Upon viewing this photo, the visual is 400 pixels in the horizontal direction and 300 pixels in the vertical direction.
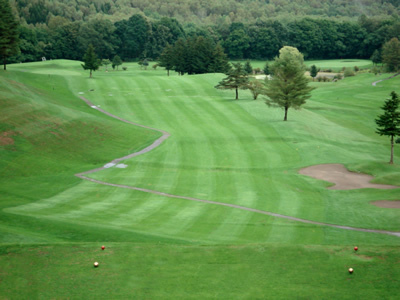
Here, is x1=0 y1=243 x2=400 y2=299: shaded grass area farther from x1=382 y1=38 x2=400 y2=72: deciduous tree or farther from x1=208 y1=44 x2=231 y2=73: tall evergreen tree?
x1=382 y1=38 x2=400 y2=72: deciduous tree

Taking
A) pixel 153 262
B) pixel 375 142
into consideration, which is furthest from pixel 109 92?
pixel 153 262

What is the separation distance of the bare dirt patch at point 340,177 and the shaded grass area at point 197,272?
22.3 metres

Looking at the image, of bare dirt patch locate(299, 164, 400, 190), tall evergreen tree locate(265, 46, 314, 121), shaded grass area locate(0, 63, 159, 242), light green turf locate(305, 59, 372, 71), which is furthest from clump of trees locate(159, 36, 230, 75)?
bare dirt patch locate(299, 164, 400, 190)

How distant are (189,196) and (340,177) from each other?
16.9 metres

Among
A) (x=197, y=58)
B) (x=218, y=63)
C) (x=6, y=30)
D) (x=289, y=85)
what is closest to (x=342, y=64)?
(x=218, y=63)

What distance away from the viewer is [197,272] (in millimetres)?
19578

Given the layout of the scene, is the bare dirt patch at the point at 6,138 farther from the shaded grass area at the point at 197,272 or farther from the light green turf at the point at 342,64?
the light green turf at the point at 342,64

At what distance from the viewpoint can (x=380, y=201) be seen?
37250 mm

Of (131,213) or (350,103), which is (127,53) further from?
(131,213)

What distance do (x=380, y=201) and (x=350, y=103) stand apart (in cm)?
6099

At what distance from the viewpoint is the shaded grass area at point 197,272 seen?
59.6 feet

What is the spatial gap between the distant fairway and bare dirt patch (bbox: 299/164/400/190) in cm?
145

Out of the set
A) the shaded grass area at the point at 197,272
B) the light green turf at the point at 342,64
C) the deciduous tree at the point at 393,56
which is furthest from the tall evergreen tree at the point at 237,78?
the light green turf at the point at 342,64

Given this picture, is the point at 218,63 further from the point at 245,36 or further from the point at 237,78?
the point at 245,36
